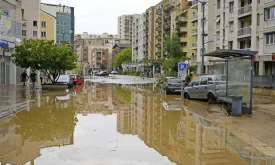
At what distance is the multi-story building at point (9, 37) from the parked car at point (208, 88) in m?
18.8

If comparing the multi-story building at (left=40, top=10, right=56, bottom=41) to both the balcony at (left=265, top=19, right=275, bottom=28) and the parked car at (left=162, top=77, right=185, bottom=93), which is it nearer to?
the parked car at (left=162, top=77, right=185, bottom=93)

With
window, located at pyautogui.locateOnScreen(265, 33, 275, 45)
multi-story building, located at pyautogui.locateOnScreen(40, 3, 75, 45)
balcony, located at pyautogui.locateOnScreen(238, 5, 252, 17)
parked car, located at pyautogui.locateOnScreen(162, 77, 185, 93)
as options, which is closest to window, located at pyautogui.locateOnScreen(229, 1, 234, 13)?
balcony, located at pyautogui.locateOnScreen(238, 5, 252, 17)

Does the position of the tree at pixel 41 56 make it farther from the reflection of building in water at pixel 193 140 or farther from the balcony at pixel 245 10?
the balcony at pixel 245 10

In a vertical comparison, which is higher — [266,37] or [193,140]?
[266,37]

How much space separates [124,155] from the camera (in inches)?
319

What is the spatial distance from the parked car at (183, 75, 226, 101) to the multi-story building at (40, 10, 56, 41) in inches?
2152

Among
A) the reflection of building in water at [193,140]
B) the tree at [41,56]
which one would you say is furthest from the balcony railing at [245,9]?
the reflection of building in water at [193,140]

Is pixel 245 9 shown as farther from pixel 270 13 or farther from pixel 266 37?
pixel 266 37

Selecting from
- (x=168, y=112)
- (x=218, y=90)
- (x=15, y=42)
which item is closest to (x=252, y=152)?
(x=168, y=112)

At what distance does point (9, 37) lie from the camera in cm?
3697

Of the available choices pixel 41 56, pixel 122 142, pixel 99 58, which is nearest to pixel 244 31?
pixel 41 56

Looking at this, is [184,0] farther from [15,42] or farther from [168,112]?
[168,112]

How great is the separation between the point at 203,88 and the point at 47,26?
5782 cm

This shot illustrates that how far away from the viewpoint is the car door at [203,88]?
21831 mm
